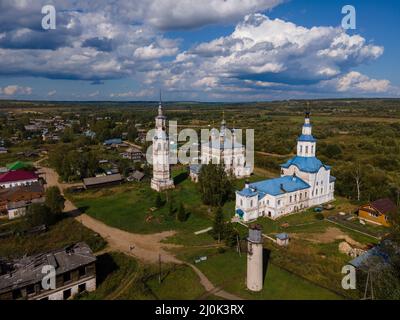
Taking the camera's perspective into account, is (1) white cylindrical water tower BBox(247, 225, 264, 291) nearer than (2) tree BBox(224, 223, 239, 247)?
Yes

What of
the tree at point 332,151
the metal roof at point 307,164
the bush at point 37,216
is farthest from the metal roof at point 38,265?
the tree at point 332,151

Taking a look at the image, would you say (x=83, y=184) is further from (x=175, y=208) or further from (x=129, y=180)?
(x=175, y=208)

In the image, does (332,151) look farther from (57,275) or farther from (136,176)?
(57,275)

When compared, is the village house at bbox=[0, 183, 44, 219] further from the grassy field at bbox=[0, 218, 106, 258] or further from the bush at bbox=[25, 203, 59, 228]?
the bush at bbox=[25, 203, 59, 228]

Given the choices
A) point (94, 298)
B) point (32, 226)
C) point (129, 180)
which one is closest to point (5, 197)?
point (32, 226)

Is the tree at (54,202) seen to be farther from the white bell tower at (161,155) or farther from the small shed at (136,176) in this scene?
the small shed at (136,176)

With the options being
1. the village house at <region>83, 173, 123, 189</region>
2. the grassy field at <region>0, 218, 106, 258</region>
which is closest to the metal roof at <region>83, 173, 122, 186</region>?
the village house at <region>83, 173, 123, 189</region>
